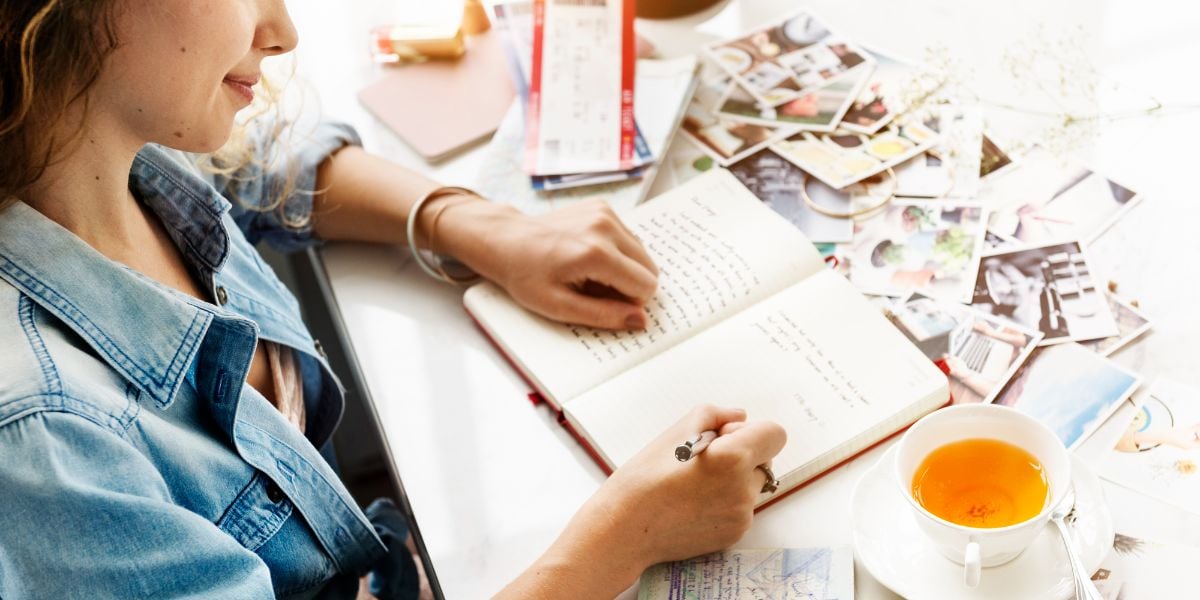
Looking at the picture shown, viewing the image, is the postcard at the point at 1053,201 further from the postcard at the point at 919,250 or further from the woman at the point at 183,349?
the woman at the point at 183,349

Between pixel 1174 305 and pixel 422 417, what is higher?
pixel 1174 305

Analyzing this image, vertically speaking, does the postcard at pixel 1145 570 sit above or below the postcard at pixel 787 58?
below

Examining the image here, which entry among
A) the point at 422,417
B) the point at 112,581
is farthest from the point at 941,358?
the point at 112,581

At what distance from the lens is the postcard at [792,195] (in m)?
1.10

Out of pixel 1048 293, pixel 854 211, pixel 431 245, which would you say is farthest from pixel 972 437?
pixel 431 245

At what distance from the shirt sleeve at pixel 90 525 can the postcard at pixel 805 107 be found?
2.49 feet

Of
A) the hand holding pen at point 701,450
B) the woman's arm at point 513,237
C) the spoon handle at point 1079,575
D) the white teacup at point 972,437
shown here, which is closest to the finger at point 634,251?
the woman's arm at point 513,237

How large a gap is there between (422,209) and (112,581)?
54cm

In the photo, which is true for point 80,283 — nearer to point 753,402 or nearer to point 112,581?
point 112,581

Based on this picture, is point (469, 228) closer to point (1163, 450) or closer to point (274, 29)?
point (274, 29)

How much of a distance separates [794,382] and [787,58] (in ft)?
1.68

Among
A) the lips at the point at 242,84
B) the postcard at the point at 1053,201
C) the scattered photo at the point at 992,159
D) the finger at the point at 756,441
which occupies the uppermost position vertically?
the lips at the point at 242,84

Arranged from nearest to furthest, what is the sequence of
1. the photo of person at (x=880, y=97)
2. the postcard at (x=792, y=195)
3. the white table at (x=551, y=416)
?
the white table at (x=551, y=416)
the postcard at (x=792, y=195)
the photo of person at (x=880, y=97)

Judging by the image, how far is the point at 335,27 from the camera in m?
1.45
